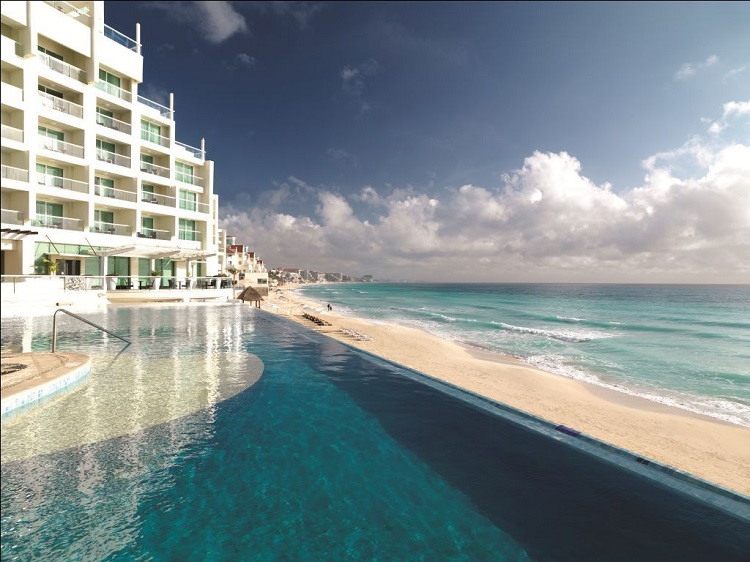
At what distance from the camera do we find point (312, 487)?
17.6ft

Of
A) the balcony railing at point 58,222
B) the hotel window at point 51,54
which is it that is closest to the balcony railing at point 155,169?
the balcony railing at point 58,222

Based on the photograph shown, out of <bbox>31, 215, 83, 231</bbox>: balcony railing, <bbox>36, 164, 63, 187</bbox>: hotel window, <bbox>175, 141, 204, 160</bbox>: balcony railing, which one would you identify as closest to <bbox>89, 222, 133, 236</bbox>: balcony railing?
<bbox>31, 215, 83, 231</bbox>: balcony railing

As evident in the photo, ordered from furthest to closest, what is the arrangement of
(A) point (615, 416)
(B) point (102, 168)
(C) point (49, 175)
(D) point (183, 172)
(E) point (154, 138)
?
(D) point (183, 172)
(E) point (154, 138)
(B) point (102, 168)
(C) point (49, 175)
(A) point (615, 416)

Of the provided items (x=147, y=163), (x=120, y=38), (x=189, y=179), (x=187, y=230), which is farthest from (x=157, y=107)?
(x=187, y=230)

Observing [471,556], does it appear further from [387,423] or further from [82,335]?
[82,335]

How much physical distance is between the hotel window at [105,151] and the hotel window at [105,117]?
4.43 feet

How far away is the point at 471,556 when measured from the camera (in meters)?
4.30

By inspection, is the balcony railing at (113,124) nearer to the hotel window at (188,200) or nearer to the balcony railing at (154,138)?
the balcony railing at (154,138)

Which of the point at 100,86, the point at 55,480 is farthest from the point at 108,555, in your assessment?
the point at 100,86

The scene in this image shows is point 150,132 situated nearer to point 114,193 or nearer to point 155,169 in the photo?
point 155,169

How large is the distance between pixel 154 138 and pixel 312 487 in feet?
124

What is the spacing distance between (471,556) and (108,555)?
3.83 metres

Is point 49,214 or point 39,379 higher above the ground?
point 49,214

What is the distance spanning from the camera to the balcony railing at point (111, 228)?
29391mm
